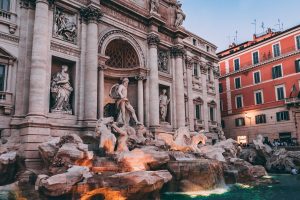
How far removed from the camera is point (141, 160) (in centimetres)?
1234

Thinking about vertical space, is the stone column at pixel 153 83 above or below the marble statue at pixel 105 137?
above

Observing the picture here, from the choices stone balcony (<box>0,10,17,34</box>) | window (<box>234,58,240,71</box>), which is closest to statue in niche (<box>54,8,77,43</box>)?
stone balcony (<box>0,10,17,34</box>)

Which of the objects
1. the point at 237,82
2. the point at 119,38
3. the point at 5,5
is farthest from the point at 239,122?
the point at 5,5

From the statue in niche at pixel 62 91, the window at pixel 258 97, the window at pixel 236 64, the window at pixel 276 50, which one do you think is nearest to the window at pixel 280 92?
the window at pixel 258 97

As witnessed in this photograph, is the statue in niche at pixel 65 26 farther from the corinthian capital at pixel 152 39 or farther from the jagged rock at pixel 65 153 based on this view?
the jagged rock at pixel 65 153

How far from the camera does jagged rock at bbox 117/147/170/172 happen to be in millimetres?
12180

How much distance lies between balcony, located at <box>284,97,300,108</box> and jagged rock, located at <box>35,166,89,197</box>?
83.4 ft

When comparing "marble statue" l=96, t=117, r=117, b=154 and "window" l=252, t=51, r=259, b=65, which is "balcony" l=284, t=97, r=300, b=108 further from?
"marble statue" l=96, t=117, r=117, b=154

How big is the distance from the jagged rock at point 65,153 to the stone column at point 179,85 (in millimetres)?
11727

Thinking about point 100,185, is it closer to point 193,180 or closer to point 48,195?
point 48,195

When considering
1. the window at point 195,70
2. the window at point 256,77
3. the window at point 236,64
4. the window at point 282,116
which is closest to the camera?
the window at point 195,70

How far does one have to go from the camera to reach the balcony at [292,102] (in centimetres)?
2869

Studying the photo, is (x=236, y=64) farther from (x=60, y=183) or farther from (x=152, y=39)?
(x=60, y=183)

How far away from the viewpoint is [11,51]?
1458 cm
